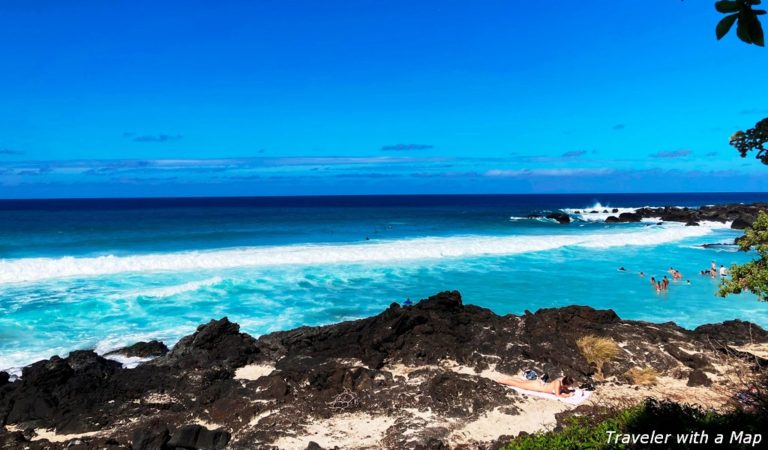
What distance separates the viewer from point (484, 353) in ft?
38.4

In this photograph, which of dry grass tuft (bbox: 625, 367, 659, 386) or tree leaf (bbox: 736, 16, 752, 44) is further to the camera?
dry grass tuft (bbox: 625, 367, 659, 386)

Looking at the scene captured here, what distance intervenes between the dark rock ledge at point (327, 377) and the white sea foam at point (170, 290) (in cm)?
892

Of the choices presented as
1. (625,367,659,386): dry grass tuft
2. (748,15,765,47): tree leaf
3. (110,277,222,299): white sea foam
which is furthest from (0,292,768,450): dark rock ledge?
(110,277,222,299): white sea foam

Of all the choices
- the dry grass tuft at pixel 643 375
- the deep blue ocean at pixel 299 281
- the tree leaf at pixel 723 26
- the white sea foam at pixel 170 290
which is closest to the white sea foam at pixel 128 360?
the deep blue ocean at pixel 299 281

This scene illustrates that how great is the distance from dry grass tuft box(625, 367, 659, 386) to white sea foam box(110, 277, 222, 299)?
16301 millimetres

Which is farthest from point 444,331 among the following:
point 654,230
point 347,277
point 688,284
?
point 654,230

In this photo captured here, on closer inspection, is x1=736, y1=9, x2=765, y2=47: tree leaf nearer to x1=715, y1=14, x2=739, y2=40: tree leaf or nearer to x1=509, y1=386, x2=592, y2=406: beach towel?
x1=715, y1=14, x2=739, y2=40: tree leaf

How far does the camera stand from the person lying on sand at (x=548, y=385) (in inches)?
386

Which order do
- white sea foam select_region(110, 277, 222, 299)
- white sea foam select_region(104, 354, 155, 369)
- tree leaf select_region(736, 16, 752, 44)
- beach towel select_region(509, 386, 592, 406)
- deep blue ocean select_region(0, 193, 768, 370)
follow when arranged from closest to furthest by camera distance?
tree leaf select_region(736, 16, 752, 44) → beach towel select_region(509, 386, 592, 406) → white sea foam select_region(104, 354, 155, 369) → deep blue ocean select_region(0, 193, 768, 370) → white sea foam select_region(110, 277, 222, 299)

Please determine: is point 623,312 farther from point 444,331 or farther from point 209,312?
point 209,312

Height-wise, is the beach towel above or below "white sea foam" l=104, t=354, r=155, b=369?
above

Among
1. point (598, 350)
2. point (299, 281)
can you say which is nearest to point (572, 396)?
point (598, 350)

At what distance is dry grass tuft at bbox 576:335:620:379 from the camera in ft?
35.7

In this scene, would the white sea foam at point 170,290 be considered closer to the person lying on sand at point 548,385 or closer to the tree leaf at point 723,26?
the person lying on sand at point 548,385
